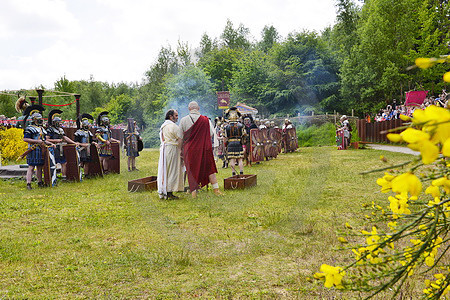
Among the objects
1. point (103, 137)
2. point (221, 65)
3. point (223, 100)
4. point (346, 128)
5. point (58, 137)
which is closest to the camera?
point (58, 137)

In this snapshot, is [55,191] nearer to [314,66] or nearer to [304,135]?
[304,135]

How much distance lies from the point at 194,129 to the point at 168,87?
78.6ft

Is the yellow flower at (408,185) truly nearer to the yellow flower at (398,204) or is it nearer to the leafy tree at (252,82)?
the yellow flower at (398,204)

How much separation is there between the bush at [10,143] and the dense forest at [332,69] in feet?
50.7

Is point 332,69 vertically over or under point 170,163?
over

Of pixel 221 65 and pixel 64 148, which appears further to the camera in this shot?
pixel 221 65

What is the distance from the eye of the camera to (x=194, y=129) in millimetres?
6719

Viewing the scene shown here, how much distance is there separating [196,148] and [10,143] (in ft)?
35.4

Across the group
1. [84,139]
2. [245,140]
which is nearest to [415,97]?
[245,140]

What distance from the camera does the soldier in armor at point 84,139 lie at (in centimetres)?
970

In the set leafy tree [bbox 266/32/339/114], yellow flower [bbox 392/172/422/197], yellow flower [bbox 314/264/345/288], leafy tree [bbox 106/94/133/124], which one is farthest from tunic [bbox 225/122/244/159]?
leafy tree [bbox 106/94/133/124]

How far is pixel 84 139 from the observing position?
9766 mm

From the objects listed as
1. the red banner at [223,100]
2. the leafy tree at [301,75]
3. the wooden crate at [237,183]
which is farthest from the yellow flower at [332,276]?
the leafy tree at [301,75]

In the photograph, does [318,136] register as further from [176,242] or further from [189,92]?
[176,242]
